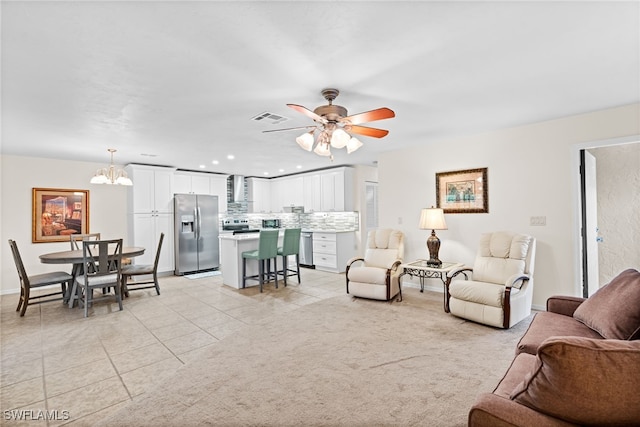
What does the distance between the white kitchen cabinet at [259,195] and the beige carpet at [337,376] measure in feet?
18.1

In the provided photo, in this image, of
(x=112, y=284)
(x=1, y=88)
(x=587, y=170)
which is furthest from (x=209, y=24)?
(x=587, y=170)

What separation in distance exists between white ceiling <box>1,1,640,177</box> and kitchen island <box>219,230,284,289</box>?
2.25m

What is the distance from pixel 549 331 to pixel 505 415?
1440 millimetres

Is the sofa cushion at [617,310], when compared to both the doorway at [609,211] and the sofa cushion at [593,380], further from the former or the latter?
the doorway at [609,211]

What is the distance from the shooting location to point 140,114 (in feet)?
11.1

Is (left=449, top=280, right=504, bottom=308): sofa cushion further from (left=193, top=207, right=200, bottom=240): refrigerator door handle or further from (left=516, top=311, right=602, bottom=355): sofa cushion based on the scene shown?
(left=193, top=207, right=200, bottom=240): refrigerator door handle

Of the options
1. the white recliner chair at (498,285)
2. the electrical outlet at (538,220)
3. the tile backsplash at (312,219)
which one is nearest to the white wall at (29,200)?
the tile backsplash at (312,219)

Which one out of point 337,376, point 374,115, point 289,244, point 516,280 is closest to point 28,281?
point 289,244

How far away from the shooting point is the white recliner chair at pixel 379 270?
14.4ft

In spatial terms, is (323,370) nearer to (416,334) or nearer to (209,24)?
(416,334)

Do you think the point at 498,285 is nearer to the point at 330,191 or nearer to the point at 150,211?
the point at 330,191

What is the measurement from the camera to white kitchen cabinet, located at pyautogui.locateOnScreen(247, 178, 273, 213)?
28.7 ft

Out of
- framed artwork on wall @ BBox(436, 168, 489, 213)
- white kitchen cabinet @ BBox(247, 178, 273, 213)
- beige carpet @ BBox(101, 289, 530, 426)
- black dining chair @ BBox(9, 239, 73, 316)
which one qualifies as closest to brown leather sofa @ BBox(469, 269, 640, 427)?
beige carpet @ BBox(101, 289, 530, 426)

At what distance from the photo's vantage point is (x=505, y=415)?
3.65ft
